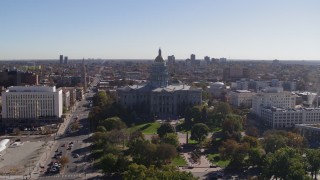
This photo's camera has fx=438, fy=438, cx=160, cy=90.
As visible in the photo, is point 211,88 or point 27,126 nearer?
point 27,126

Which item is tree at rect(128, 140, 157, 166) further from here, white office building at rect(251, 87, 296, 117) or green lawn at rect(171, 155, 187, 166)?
white office building at rect(251, 87, 296, 117)

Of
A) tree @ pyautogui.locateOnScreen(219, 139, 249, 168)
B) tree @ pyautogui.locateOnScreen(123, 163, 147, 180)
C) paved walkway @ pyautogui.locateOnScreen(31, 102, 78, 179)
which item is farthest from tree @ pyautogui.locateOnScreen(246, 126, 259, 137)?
paved walkway @ pyautogui.locateOnScreen(31, 102, 78, 179)

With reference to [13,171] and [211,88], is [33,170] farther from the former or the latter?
Result: [211,88]

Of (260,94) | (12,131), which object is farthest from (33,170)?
(260,94)

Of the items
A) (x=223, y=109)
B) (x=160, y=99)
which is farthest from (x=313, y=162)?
(x=160, y=99)

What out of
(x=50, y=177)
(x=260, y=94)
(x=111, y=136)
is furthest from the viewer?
(x=260, y=94)

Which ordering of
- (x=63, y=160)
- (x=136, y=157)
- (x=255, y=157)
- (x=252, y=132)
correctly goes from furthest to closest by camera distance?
(x=252, y=132) → (x=63, y=160) → (x=136, y=157) → (x=255, y=157)

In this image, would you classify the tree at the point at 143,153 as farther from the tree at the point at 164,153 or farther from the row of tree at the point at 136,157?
the tree at the point at 164,153

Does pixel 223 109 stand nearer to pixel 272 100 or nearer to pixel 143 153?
pixel 272 100

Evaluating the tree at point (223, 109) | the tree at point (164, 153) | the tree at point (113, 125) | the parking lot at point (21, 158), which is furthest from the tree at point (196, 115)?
the tree at point (164, 153)
